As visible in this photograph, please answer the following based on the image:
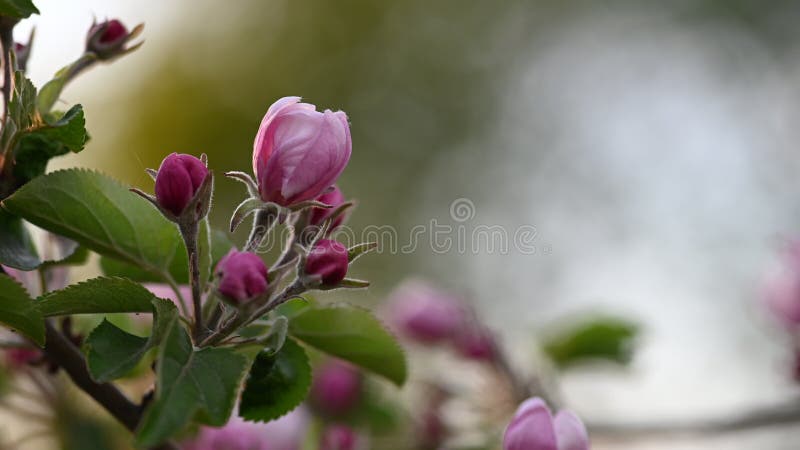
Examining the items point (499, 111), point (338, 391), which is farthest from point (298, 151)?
point (499, 111)

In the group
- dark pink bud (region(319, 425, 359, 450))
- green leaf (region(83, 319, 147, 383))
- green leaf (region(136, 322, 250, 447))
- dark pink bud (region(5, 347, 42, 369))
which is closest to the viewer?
green leaf (region(136, 322, 250, 447))

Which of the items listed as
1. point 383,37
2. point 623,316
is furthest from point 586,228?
point 623,316

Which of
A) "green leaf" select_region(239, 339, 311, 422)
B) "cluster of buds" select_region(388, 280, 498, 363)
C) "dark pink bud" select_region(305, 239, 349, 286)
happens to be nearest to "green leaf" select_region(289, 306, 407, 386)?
"green leaf" select_region(239, 339, 311, 422)

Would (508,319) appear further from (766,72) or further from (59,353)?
(59,353)

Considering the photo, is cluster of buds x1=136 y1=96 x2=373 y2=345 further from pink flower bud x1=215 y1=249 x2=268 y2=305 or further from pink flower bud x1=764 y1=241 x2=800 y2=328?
pink flower bud x1=764 y1=241 x2=800 y2=328

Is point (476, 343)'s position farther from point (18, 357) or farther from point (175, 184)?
point (175, 184)

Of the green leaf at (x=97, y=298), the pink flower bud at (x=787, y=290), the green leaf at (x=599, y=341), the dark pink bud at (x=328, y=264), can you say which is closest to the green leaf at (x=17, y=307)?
the green leaf at (x=97, y=298)
